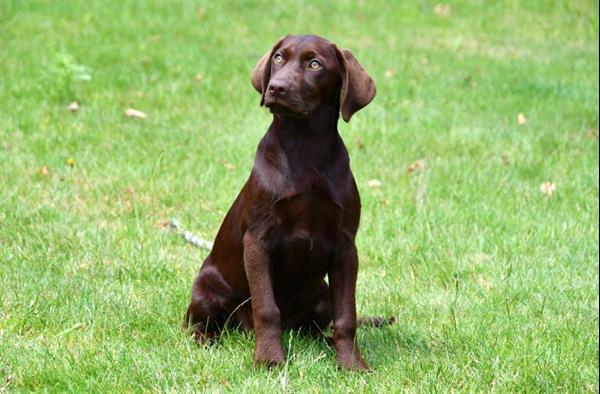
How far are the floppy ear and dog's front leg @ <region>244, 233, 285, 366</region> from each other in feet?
2.08

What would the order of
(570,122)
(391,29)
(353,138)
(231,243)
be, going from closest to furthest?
(231,243) → (353,138) → (570,122) → (391,29)

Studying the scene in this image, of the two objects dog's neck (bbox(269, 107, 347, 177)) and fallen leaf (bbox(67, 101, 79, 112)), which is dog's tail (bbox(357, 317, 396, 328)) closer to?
dog's neck (bbox(269, 107, 347, 177))

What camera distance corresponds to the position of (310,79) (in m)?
3.93

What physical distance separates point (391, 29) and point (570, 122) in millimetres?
3742

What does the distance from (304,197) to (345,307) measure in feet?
1.60

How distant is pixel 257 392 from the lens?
3717mm

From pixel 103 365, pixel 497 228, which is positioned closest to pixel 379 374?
pixel 103 365

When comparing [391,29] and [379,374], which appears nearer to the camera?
[379,374]

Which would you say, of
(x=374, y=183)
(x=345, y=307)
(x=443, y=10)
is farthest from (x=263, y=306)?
(x=443, y=10)

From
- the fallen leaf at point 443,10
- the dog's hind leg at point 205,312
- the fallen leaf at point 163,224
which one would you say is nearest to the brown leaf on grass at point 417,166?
the fallen leaf at point 163,224

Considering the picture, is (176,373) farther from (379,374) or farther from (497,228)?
(497,228)

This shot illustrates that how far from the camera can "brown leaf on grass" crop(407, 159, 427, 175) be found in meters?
7.39

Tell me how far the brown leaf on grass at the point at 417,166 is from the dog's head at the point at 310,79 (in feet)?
10.9

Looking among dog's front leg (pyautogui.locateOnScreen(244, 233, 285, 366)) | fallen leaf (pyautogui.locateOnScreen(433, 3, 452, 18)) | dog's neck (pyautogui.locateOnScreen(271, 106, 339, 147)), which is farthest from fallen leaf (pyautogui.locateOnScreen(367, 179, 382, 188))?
fallen leaf (pyautogui.locateOnScreen(433, 3, 452, 18))
